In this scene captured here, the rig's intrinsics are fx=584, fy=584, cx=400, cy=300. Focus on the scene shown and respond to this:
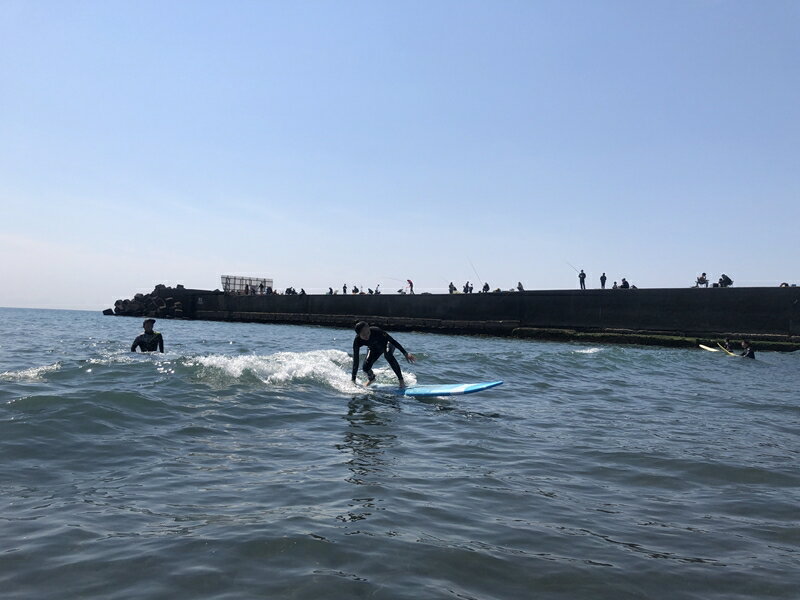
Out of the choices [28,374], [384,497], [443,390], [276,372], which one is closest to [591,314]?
[276,372]

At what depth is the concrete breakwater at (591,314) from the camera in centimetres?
2881

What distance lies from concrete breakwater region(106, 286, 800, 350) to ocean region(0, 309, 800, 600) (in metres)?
21.7

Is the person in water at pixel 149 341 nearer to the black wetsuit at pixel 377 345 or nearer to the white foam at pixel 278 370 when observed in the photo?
the white foam at pixel 278 370

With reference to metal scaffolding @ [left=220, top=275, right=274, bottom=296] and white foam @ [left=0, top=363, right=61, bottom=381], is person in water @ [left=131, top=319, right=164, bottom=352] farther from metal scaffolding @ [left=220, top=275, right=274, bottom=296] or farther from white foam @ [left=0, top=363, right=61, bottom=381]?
metal scaffolding @ [left=220, top=275, right=274, bottom=296]

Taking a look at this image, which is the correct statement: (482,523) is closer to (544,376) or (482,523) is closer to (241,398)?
(241,398)

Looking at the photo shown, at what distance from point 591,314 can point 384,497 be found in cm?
3108

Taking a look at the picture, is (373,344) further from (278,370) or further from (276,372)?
(278,370)

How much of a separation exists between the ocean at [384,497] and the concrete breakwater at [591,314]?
853 inches

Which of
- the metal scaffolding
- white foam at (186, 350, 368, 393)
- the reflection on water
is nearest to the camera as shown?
the reflection on water

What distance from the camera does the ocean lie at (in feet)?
11.2

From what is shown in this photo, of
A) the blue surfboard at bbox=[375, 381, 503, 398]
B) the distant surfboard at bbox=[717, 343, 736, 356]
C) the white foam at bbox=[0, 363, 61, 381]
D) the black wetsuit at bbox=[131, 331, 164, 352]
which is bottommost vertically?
the distant surfboard at bbox=[717, 343, 736, 356]

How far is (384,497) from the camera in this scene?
16.0 feet

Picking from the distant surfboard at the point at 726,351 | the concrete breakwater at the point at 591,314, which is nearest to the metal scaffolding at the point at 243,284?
the concrete breakwater at the point at 591,314

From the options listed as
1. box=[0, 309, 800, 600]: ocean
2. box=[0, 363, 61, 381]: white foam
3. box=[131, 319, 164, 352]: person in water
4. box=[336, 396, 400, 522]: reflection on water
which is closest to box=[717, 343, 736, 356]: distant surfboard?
box=[0, 309, 800, 600]: ocean
